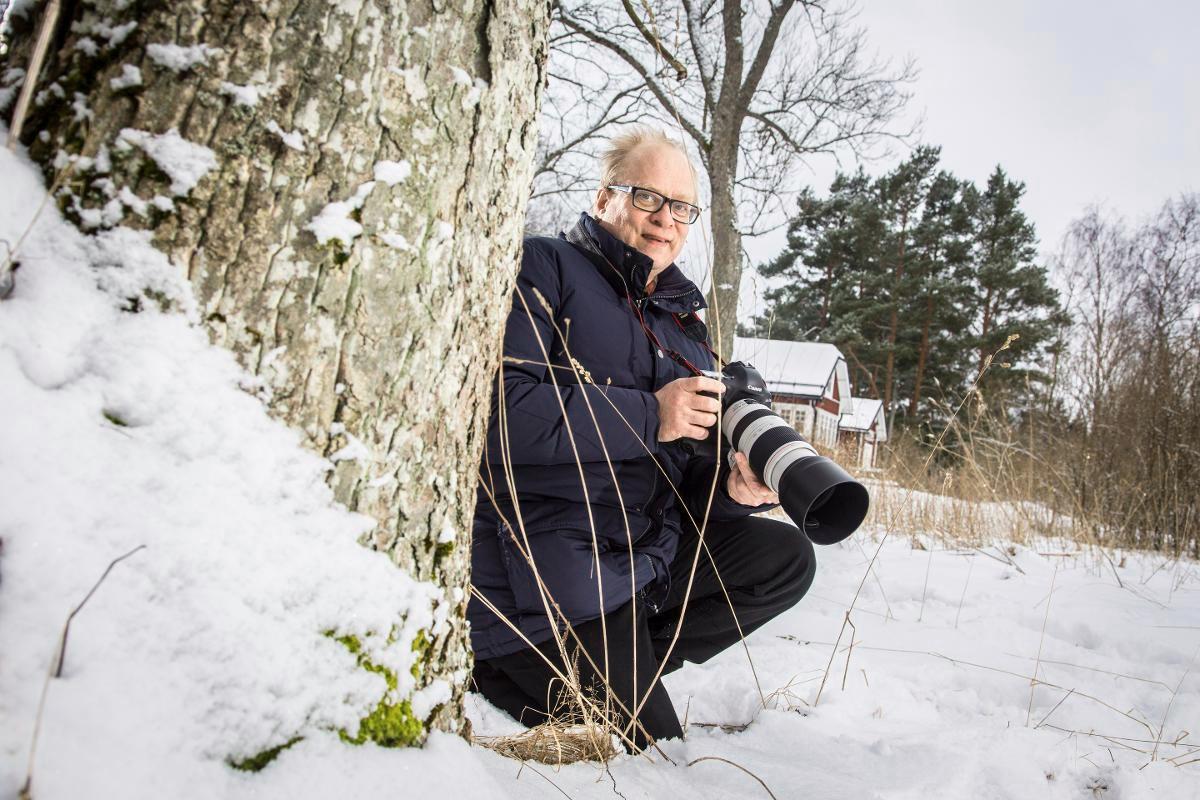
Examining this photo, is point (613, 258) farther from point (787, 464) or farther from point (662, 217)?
point (787, 464)

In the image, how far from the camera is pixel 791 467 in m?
1.32

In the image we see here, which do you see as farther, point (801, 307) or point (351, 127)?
point (801, 307)

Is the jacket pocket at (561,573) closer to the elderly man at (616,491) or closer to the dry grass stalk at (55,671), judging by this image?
the elderly man at (616,491)

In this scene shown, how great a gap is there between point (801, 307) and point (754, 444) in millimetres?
30264

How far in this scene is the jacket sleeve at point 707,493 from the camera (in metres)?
1.88

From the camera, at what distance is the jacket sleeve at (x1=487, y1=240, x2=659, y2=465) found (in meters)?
1.41

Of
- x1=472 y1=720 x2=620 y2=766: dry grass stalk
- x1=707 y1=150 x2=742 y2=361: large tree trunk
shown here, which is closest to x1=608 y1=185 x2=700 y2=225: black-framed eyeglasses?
x1=472 y1=720 x2=620 y2=766: dry grass stalk

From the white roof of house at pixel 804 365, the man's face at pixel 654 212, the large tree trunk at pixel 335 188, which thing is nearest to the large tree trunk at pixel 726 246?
the man's face at pixel 654 212

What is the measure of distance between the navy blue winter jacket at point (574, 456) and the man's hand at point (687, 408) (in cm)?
3

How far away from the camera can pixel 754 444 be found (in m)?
1.46

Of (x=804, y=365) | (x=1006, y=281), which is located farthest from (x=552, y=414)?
(x=1006, y=281)

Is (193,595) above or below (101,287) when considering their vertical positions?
below

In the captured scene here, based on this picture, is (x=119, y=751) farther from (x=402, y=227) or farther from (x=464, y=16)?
(x=464, y=16)

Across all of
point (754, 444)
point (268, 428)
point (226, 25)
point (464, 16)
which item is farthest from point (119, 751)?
point (754, 444)
